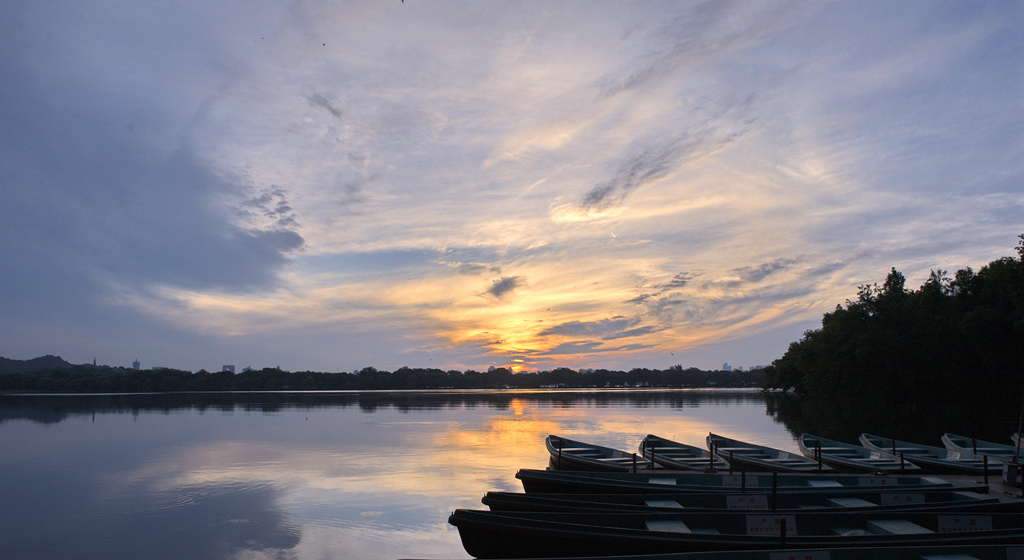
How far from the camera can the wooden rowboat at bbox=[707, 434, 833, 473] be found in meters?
16.9

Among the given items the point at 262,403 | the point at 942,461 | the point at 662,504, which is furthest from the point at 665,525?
the point at 262,403

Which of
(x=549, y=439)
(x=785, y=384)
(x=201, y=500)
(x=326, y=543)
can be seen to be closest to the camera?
(x=326, y=543)

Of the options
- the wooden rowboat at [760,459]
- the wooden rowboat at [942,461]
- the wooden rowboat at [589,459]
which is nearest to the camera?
the wooden rowboat at [942,461]

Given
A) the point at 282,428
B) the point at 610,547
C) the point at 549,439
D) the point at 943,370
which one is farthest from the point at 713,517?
the point at 943,370

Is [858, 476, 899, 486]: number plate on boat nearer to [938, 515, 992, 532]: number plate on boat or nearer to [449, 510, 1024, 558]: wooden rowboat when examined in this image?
[449, 510, 1024, 558]: wooden rowboat

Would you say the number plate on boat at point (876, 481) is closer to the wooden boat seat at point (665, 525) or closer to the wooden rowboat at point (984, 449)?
the wooden boat seat at point (665, 525)

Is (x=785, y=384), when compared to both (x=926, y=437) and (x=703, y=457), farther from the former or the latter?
(x=703, y=457)

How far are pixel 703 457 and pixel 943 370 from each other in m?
50.1

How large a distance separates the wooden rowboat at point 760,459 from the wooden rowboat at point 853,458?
388mm

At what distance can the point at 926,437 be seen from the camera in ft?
105

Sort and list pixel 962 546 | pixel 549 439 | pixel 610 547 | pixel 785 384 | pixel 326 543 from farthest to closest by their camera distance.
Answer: pixel 785 384, pixel 549 439, pixel 326 543, pixel 610 547, pixel 962 546

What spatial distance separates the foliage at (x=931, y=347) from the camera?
45.9 meters

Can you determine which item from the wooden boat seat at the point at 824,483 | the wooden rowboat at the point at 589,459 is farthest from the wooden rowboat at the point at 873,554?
the wooden rowboat at the point at 589,459

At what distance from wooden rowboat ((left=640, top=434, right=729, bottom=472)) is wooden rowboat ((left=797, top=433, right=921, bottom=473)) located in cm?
297
